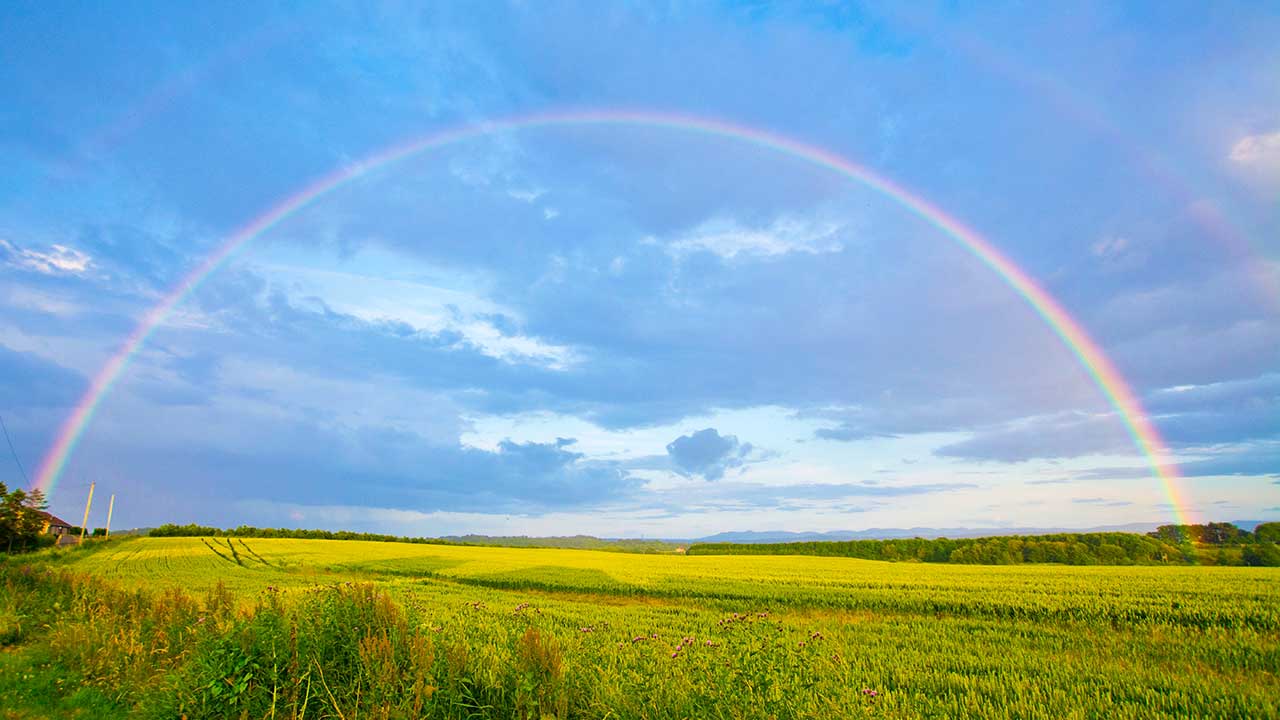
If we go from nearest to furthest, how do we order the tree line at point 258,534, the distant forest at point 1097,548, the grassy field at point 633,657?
the grassy field at point 633,657, the distant forest at point 1097,548, the tree line at point 258,534

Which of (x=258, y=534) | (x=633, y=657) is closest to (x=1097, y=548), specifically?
(x=633, y=657)

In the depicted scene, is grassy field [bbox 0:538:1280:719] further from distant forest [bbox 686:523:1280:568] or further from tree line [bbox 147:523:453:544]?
tree line [bbox 147:523:453:544]

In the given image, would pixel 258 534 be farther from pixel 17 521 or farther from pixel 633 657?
pixel 633 657

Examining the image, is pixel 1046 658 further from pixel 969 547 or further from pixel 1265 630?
pixel 969 547

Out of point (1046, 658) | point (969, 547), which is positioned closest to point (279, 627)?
point (1046, 658)

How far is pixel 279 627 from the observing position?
282 inches

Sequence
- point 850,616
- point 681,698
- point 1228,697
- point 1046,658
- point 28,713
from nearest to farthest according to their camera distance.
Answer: point 681,698
point 1228,697
point 28,713
point 1046,658
point 850,616

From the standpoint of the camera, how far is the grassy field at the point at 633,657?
5.86 m

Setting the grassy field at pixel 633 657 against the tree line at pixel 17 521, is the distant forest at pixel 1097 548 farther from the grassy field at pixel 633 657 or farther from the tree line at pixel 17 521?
the tree line at pixel 17 521

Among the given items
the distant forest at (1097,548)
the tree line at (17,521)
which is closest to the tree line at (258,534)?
the tree line at (17,521)

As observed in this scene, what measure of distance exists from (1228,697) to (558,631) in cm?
983

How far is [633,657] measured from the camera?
7871mm

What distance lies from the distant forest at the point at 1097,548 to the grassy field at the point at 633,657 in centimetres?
4889

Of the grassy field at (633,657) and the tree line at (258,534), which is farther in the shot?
the tree line at (258,534)
